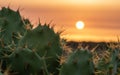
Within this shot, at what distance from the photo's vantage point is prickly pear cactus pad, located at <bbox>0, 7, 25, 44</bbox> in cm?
312

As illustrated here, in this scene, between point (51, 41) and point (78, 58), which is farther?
point (51, 41)

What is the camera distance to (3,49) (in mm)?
2828

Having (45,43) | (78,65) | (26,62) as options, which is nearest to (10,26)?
(45,43)

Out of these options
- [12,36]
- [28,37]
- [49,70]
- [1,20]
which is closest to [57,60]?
[49,70]

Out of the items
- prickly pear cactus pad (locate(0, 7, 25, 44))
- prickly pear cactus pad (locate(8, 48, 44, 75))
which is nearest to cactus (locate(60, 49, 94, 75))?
prickly pear cactus pad (locate(8, 48, 44, 75))

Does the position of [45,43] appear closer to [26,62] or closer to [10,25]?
[26,62]

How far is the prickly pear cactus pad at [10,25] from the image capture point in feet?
10.2

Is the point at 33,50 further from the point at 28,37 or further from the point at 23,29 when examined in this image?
the point at 23,29

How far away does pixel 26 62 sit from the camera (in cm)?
253

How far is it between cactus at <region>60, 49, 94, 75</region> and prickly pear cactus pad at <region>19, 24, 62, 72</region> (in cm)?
22

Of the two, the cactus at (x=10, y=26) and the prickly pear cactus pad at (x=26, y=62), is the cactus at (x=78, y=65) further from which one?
the cactus at (x=10, y=26)

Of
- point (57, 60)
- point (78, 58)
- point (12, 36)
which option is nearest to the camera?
point (78, 58)

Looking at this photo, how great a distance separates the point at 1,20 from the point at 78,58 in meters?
0.98

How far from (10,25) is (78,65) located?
93cm
